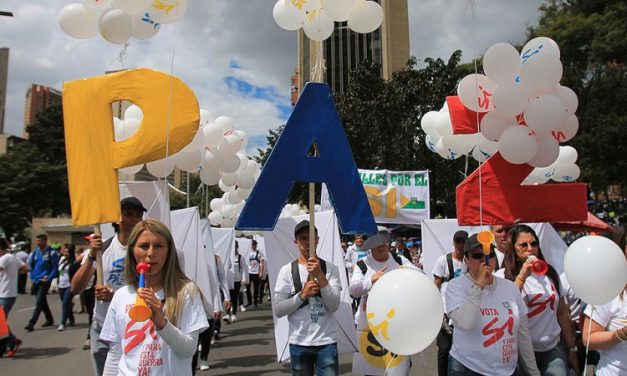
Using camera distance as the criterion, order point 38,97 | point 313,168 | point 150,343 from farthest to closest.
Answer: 1. point 38,97
2. point 313,168
3. point 150,343

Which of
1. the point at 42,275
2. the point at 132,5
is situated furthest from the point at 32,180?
the point at 132,5

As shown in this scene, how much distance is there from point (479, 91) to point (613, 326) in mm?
2311

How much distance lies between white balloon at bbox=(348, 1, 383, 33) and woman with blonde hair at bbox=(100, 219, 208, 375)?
304 centimetres

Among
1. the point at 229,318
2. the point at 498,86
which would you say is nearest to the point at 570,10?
the point at 229,318

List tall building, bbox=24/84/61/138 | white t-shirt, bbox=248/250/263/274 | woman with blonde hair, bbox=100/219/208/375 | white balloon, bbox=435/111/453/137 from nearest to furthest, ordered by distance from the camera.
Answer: woman with blonde hair, bbox=100/219/208/375 → white balloon, bbox=435/111/453/137 → white t-shirt, bbox=248/250/263/274 → tall building, bbox=24/84/61/138

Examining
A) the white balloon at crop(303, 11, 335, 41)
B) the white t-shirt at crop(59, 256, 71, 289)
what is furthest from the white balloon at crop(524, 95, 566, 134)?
the white t-shirt at crop(59, 256, 71, 289)

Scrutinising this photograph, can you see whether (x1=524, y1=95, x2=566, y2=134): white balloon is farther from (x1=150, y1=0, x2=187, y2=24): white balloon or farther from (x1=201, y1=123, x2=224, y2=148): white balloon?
(x1=201, y1=123, x2=224, y2=148): white balloon

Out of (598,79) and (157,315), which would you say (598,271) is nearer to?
(157,315)

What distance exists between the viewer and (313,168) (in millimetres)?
3973

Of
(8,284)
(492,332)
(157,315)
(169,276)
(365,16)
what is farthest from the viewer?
(8,284)

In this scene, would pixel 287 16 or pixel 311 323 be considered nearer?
pixel 311 323

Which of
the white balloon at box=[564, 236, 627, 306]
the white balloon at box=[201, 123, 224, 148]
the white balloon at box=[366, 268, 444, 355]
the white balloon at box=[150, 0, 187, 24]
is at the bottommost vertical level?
the white balloon at box=[366, 268, 444, 355]

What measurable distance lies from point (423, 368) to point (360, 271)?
277cm

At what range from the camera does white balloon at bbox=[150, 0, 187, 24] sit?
4.30 metres
